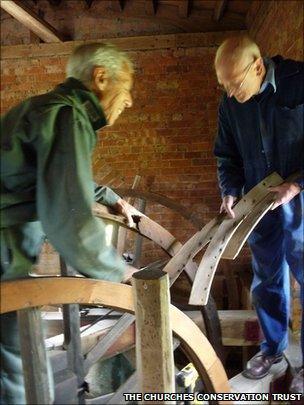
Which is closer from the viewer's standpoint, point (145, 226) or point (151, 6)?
point (145, 226)

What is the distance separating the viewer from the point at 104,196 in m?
1.71

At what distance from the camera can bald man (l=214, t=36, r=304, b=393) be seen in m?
1.57

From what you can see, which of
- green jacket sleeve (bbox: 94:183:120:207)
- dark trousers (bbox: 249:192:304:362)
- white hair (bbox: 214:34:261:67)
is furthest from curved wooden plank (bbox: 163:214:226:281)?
white hair (bbox: 214:34:261:67)

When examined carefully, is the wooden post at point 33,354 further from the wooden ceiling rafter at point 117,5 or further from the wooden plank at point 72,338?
the wooden ceiling rafter at point 117,5

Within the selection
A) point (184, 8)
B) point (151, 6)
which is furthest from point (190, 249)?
point (151, 6)

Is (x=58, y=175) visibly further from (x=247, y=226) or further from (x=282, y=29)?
(x=282, y=29)

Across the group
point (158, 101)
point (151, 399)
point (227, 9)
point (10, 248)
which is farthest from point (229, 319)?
point (227, 9)

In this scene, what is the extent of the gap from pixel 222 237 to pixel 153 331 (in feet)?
2.12

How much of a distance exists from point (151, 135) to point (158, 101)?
348mm

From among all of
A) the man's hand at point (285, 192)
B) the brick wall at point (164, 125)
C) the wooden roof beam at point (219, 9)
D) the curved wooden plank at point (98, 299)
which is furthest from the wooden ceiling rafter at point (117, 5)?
the curved wooden plank at point (98, 299)

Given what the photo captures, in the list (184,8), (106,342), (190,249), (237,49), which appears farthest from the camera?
(184,8)

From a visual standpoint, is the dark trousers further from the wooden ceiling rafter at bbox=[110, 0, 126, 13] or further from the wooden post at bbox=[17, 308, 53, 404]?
the wooden ceiling rafter at bbox=[110, 0, 126, 13]

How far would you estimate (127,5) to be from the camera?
3.76 metres

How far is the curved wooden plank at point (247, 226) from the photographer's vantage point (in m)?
1.57
